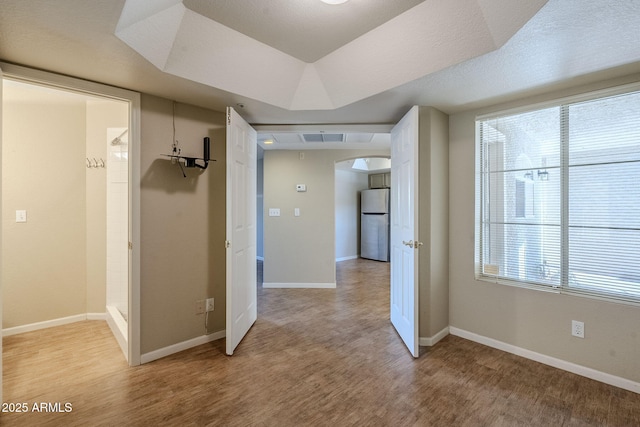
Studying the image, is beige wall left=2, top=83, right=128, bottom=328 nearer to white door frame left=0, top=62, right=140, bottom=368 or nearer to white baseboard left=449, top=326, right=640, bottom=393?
white door frame left=0, top=62, right=140, bottom=368

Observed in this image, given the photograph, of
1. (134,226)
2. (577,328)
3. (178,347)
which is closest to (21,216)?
(134,226)

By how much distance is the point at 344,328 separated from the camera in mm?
3033

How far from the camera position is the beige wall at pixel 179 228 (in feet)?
7.75

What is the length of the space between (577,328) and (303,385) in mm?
2157

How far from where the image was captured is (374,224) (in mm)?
7109

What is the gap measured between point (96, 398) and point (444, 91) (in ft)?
11.1

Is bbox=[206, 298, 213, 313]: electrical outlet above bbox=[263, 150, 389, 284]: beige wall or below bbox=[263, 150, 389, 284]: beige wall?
below

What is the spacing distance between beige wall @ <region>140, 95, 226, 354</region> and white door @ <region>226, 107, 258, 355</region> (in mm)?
240

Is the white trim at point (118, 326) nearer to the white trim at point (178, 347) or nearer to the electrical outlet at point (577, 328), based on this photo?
the white trim at point (178, 347)

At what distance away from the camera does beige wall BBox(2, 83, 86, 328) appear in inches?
113

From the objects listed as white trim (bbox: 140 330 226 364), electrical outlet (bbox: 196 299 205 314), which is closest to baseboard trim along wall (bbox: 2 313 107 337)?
white trim (bbox: 140 330 226 364)

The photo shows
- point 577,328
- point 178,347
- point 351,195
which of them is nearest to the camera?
point 577,328

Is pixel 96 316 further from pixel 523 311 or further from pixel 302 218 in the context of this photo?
pixel 523 311

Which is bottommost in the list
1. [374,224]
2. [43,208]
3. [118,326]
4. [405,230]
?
[118,326]
